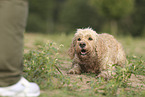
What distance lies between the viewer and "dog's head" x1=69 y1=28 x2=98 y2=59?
4.59m

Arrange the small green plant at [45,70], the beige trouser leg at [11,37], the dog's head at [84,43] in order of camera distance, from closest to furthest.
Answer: the beige trouser leg at [11,37], the small green plant at [45,70], the dog's head at [84,43]

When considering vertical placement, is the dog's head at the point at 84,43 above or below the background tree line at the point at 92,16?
below

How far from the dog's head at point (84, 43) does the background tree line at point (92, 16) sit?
17884 millimetres

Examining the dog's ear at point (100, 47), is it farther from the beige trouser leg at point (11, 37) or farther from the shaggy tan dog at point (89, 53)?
the beige trouser leg at point (11, 37)

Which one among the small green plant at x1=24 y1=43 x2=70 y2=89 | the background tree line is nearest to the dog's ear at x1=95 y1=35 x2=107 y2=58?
the small green plant at x1=24 y1=43 x2=70 y2=89

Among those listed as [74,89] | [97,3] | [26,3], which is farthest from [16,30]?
[97,3]

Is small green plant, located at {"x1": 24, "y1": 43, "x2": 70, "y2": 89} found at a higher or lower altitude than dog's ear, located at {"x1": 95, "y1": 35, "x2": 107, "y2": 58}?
lower

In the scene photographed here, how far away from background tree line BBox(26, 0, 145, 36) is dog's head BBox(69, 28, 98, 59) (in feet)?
58.7

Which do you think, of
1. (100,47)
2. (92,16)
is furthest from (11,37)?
(92,16)

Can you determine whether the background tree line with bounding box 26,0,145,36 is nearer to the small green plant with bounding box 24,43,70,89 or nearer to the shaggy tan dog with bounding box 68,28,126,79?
the shaggy tan dog with bounding box 68,28,126,79

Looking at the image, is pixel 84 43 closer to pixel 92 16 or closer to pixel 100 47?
pixel 100 47

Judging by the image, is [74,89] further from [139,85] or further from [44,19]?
[44,19]

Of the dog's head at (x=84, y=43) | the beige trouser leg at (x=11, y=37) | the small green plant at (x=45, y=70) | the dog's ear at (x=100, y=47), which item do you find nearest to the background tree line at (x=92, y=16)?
the dog's ear at (x=100, y=47)

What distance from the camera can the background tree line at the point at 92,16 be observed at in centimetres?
2319
